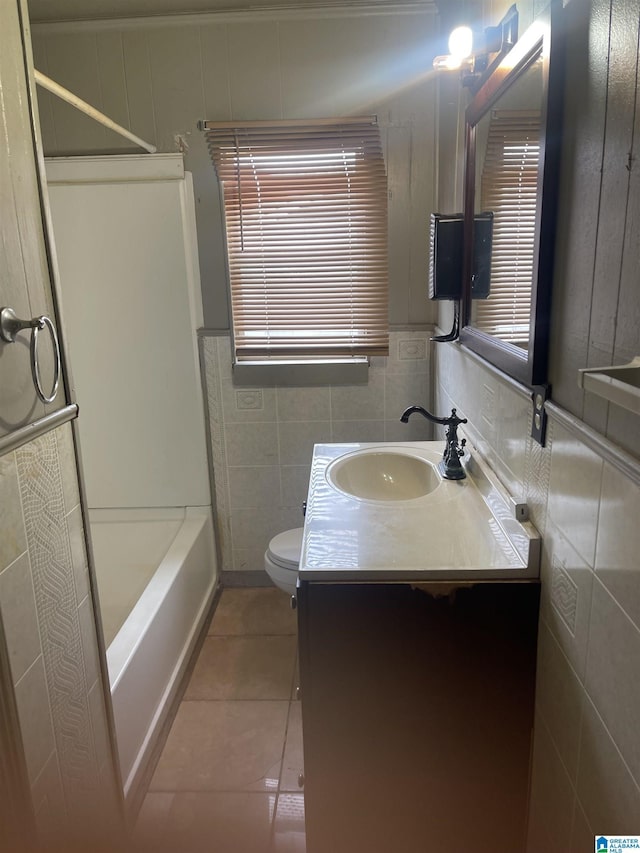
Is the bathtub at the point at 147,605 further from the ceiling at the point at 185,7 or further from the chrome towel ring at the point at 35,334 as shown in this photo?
the ceiling at the point at 185,7

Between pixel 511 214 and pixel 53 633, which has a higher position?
pixel 511 214

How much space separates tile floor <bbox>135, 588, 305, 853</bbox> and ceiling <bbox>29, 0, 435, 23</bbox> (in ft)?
8.32

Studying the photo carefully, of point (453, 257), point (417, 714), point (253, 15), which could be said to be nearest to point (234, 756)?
point (417, 714)

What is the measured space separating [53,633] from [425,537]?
32.1 inches

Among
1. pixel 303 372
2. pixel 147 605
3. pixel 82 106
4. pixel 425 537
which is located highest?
pixel 82 106

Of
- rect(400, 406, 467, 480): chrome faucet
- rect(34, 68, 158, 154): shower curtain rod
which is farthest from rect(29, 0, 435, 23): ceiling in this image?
rect(400, 406, 467, 480): chrome faucet

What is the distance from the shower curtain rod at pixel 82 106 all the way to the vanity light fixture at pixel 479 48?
1053mm

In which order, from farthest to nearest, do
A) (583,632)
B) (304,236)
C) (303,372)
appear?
(303,372), (304,236), (583,632)

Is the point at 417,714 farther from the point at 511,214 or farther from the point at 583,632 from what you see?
the point at 511,214

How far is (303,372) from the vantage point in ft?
8.52

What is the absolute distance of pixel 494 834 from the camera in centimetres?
123

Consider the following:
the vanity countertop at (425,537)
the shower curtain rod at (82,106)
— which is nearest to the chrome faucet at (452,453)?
the vanity countertop at (425,537)

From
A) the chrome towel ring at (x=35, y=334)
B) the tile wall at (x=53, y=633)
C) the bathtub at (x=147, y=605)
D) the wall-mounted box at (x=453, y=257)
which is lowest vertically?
the bathtub at (x=147, y=605)

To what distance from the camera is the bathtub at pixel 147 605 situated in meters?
1.73
